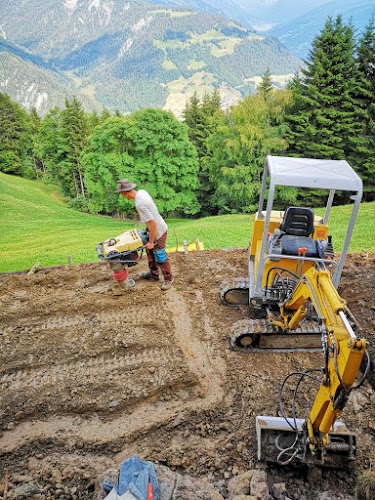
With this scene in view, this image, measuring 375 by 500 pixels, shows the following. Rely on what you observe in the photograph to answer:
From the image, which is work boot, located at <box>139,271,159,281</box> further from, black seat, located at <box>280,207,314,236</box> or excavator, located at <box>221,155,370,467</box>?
black seat, located at <box>280,207,314,236</box>

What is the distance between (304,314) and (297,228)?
1.53 meters

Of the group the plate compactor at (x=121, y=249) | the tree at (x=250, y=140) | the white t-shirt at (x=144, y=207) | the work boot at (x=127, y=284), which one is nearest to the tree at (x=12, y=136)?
the tree at (x=250, y=140)

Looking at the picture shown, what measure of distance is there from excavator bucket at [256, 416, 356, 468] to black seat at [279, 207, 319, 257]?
2.22m

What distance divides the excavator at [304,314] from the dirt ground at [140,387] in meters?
0.24

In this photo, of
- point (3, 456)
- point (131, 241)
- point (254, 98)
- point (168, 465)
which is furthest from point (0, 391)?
point (254, 98)

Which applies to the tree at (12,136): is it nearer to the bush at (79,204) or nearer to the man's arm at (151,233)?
the bush at (79,204)

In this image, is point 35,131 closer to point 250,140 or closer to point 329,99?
point 250,140

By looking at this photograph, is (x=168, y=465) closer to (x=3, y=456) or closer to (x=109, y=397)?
(x=109, y=397)

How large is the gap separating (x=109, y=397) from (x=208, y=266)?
390 centimetres

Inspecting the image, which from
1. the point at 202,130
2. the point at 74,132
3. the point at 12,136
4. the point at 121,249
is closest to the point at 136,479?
the point at 121,249

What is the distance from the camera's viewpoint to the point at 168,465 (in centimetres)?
352

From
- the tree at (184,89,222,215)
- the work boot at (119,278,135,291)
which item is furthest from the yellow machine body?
the tree at (184,89,222,215)

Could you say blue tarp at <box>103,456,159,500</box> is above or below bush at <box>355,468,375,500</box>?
above

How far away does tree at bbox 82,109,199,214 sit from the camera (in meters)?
18.9
